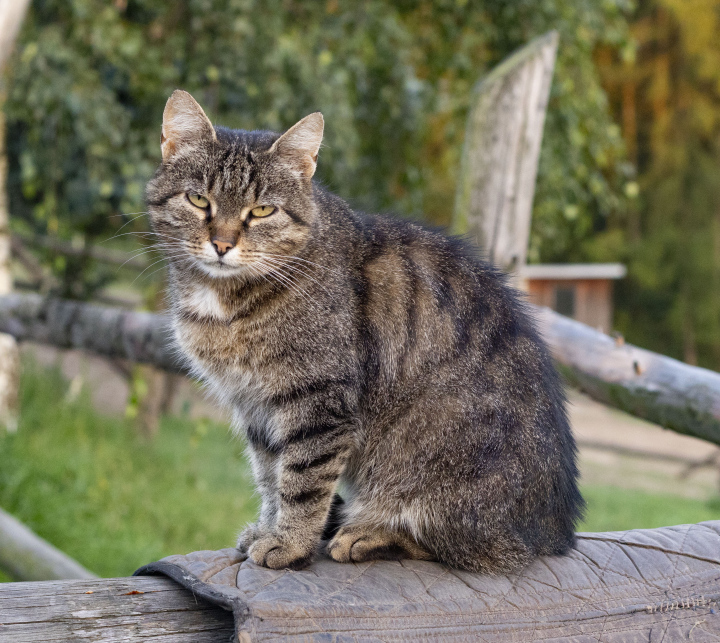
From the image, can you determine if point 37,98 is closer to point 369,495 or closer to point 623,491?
point 369,495

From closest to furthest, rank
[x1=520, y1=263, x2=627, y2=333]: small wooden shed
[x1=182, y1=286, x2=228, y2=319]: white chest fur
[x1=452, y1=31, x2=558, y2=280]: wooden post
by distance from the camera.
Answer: [x1=182, y1=286, x2=228, y2=319]: white chest fur, [x1=452, y1=31, x2=558, y2=280]: wooden post, [x1=520, y1=263, x2=627, y2=333]: small wooden shed

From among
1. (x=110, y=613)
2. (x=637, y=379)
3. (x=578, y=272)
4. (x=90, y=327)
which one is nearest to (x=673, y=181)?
(x=578, y=272)

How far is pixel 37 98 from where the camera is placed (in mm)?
4094

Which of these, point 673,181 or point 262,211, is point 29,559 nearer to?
point 262,211

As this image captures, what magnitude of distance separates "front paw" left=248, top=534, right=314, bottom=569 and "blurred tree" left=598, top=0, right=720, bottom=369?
13.1 meters

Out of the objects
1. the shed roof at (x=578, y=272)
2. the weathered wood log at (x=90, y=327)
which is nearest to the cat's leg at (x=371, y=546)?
the weathered wood log at (x=90, y=327)

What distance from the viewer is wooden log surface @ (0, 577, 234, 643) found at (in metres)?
1.27

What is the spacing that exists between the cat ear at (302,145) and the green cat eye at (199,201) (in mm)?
224

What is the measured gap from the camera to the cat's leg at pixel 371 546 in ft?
5.91

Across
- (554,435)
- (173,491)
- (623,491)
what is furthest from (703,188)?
(554,435)

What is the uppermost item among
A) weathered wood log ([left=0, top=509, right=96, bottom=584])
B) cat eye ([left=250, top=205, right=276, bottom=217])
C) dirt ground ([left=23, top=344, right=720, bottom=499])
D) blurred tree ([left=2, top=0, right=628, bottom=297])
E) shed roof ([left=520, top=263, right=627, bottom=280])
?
blurred tree ([left=2, top=0, right=628, bottom=297])

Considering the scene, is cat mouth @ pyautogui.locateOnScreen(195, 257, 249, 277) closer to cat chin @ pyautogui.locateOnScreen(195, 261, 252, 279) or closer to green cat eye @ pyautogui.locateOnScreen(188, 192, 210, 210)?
cat chin @ pyautogui.locateOnScreen(195, 261, 252, 279)

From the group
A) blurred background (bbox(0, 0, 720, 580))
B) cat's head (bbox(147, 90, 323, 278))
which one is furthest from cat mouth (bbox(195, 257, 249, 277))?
blurred background (bbox(0, 0, 720, 580))

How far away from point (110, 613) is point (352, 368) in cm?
77
